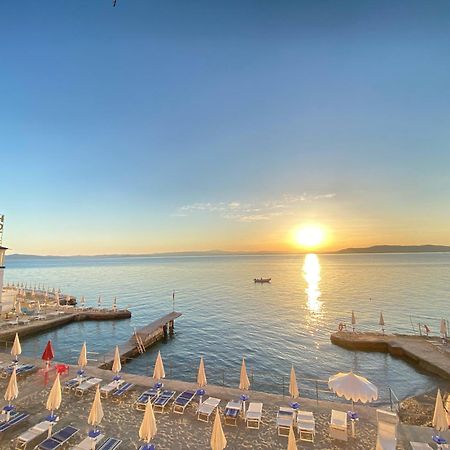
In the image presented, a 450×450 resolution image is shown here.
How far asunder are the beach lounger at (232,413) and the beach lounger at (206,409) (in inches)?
25.8

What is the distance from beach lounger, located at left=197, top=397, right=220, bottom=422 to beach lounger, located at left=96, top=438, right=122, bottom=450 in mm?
3607

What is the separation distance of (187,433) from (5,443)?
23.2 feet

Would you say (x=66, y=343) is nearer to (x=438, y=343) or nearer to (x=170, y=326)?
(x=170, y=326)

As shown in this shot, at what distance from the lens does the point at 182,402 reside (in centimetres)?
1413

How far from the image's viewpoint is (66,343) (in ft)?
110

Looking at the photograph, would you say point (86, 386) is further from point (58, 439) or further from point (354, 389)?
point (354, 389)

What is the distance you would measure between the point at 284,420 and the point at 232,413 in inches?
90.6

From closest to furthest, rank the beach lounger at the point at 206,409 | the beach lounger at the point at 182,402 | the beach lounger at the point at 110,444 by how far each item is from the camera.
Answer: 1. the beach lounger at the point at 110,444
2. the beach lounger at the point at 206,409
3. the beach lounger at the point at 182,402

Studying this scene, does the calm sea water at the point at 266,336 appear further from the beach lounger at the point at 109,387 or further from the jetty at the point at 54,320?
the beach lounger at the point at 109,387

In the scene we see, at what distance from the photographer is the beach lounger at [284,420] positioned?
12.1 meters

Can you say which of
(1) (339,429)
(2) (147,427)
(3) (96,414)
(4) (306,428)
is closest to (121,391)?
(3) (96,414)

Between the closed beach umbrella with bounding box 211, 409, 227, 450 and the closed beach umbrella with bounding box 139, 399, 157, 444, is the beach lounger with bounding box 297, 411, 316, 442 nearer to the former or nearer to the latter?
the closed beach umbrella with bounding box 211, 409, 227, 450

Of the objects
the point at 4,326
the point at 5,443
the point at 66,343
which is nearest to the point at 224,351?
the point at 66,343

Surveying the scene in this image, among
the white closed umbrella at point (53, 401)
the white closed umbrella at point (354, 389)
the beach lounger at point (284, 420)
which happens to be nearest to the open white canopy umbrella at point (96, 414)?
the white closed umbrella at point (53, 401)
